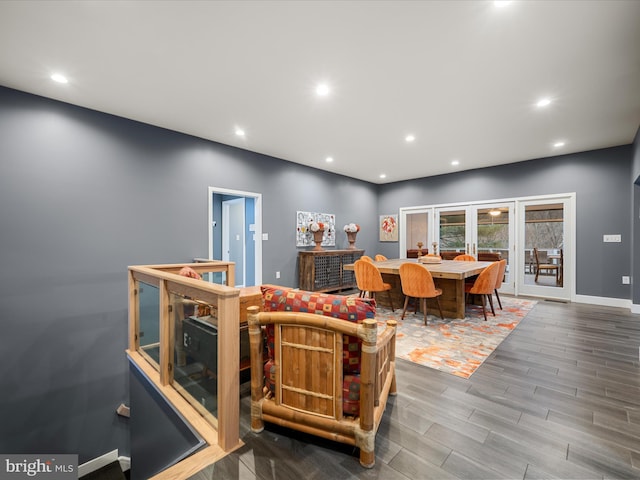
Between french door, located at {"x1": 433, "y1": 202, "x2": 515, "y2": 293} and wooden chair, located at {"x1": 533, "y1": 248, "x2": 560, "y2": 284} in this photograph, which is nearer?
wooden chair, located at {"x1": 533, "y1": 248, "x2": 560, "y2": 284}

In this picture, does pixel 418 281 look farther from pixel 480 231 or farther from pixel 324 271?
pixel 480 231

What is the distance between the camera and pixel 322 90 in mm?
2996

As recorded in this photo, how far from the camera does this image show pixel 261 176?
523 centimetres

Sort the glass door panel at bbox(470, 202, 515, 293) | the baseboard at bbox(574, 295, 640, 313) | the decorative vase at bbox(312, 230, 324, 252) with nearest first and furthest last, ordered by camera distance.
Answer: the baseboard at bbox(574, 295, 640, 313), the glass door panel at bbox(470, 202, 515, 293), the decorative vase at bbox(312, 230, 324, 252)

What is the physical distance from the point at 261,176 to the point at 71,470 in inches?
176

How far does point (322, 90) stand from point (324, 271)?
3.67m

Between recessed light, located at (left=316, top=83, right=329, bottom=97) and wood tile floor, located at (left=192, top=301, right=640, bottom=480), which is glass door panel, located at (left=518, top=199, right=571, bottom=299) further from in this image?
recessed light, located at (left=316, top=83, right=329, bottom=97)

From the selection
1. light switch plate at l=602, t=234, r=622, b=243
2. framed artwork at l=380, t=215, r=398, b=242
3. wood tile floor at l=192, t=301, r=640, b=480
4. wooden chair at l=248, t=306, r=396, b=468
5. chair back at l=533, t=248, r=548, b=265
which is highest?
framed artwork at l=380, t=215, r=398, b=242

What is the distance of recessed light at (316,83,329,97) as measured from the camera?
2.90m

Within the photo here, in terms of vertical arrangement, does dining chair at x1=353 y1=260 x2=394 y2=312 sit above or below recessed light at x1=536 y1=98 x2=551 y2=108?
below

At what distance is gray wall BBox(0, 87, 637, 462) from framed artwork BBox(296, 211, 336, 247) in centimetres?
164

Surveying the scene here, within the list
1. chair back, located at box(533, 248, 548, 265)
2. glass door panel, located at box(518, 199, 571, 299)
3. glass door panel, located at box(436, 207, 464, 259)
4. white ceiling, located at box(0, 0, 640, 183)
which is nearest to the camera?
white ceiling, located at box(0, 0, 640, 183)

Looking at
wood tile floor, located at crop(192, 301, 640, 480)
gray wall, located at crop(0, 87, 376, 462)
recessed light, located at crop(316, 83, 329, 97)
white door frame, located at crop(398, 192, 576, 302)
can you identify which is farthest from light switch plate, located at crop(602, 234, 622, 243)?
gray wall, located at crop(0, 87, 376, 462)

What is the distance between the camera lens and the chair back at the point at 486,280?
12.7ft
